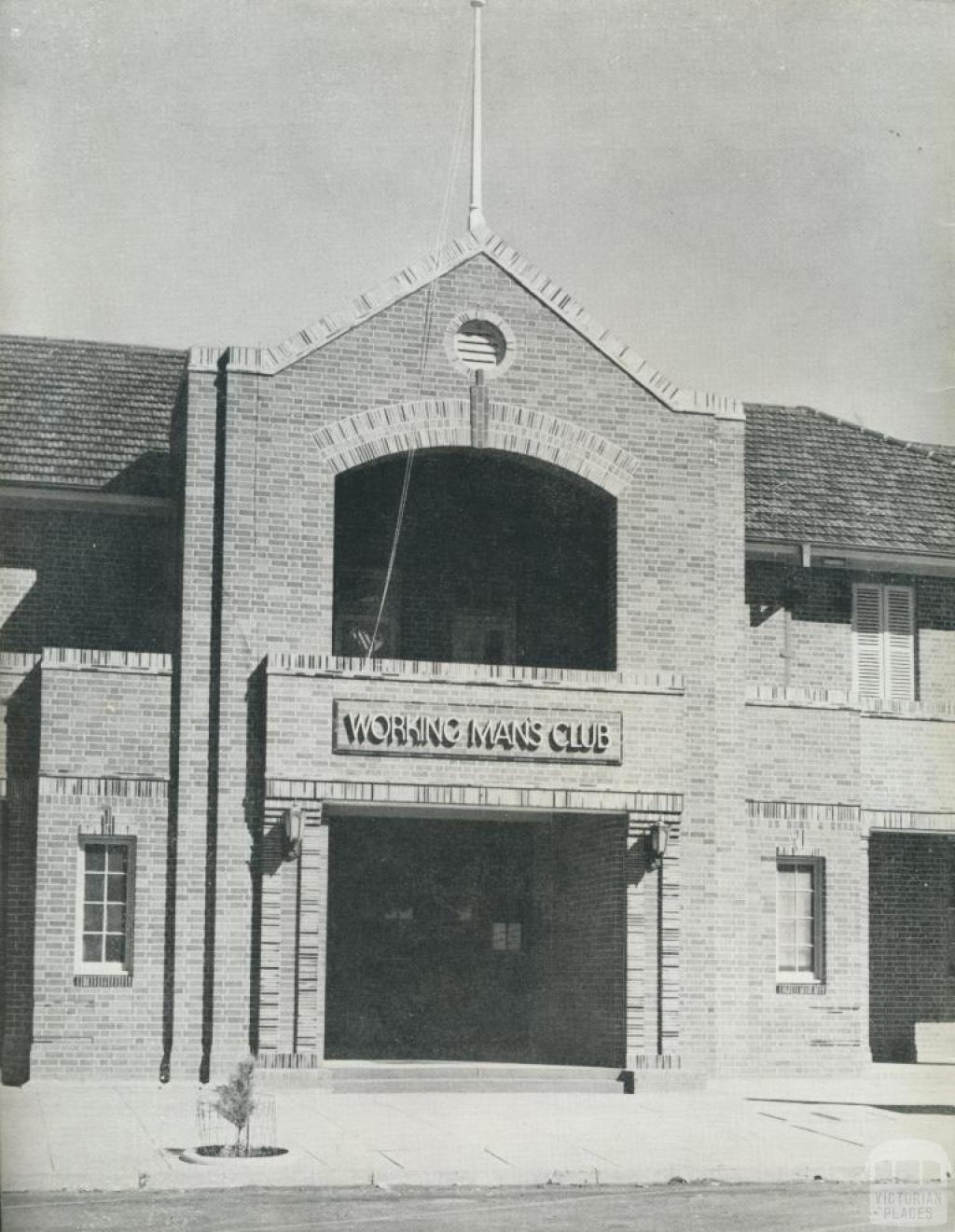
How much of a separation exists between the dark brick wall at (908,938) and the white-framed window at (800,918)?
2506 millimetres

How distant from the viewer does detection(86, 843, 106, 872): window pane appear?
2044 centimetres

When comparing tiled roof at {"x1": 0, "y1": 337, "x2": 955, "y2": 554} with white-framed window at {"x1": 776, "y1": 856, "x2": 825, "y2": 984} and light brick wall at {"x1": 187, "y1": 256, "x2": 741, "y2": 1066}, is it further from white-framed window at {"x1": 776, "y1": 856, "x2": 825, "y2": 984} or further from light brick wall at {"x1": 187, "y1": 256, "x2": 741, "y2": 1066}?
white-framed window at {"x1": 776, "y1": 856, "x2": 825, "y2": 984}

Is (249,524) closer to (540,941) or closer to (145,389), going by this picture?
(145,389)

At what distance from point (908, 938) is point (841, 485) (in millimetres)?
6479

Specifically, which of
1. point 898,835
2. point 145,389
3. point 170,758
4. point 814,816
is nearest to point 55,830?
point 170,758

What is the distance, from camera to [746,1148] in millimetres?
15727

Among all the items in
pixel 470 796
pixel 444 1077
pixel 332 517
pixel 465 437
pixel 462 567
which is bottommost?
pixel 444 1077

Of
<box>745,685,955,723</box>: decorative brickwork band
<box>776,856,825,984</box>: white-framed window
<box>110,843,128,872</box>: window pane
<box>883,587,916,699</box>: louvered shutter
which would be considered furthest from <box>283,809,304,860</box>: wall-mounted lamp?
<box>883,587,916,699</box>: louvered shutter

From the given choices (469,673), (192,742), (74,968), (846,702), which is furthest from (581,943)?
(74,968)

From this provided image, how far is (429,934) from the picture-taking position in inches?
936

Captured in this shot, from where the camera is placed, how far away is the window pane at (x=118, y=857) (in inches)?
808

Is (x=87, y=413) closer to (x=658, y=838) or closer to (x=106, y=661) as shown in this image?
(x=106, y=661)

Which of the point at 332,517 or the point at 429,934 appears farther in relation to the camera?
the point at 429,934

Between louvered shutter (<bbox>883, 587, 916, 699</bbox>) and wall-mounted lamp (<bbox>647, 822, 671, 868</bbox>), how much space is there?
597 cm
